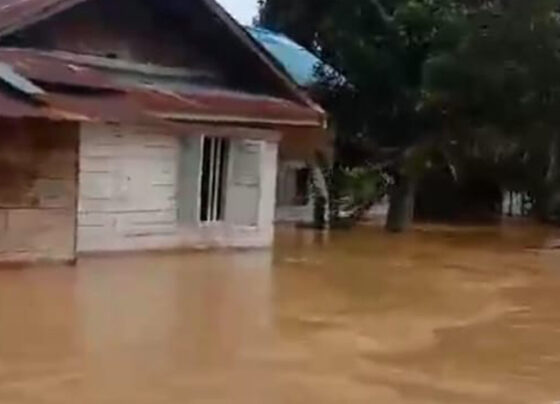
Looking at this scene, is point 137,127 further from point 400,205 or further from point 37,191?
point 400,205

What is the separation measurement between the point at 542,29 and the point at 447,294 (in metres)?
8.33

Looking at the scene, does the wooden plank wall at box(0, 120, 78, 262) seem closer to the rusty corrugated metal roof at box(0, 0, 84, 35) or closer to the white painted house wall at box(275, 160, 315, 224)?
the rusty corrugated metal roof at box(0, 0, 84, 35)

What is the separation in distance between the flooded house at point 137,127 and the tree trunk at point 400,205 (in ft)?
11.9

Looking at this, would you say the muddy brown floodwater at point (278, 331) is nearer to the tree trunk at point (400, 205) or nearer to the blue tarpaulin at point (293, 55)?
the tree trunk at point (400, 205)

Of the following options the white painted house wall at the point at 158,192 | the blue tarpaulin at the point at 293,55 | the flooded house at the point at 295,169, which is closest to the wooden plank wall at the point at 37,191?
the white painted house wall at the point at 158,192

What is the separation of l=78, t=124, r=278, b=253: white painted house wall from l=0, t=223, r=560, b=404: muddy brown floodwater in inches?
18.7

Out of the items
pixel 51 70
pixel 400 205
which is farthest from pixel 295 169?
pixel 51 70

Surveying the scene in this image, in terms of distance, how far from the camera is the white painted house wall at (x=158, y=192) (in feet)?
49.1

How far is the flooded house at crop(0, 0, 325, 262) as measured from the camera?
1355 centimetres

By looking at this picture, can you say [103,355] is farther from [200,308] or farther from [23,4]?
[23,4]

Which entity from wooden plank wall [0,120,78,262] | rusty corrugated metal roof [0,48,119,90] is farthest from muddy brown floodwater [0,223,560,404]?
rusty corrugated metal roof [0,48,119,90]

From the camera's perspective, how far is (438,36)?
2100 centimetres

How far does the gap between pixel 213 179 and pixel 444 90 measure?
549 cm

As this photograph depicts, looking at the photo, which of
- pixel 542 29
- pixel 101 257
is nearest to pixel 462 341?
pixel 101 257
